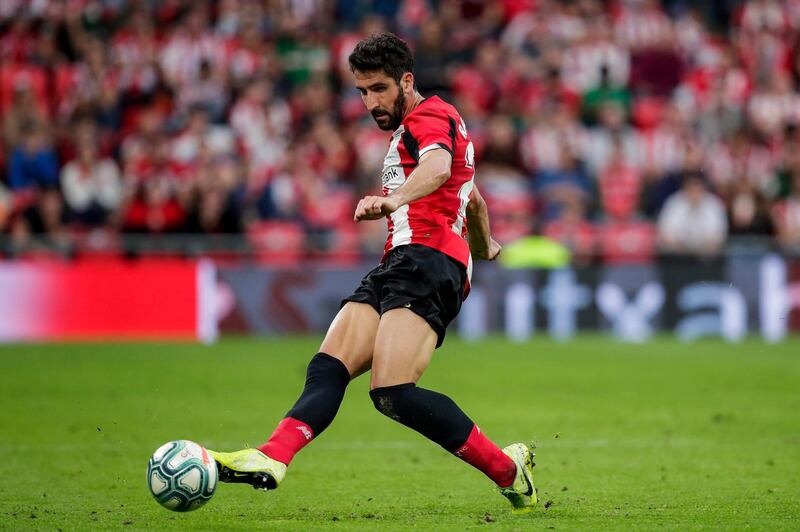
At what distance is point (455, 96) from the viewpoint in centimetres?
1897

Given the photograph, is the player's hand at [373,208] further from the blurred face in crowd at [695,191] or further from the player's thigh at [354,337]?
the blurred face in crowd at [695,191]

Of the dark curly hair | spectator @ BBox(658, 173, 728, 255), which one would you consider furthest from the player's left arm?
spectator @ BBox(658, 173, 728, 255)

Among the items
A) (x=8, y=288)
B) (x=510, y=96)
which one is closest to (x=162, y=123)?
(x=8, y=288)

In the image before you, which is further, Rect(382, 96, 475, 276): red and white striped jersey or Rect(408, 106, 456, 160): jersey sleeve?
Rect(382, 96, 475, 276): red and white striped jersey

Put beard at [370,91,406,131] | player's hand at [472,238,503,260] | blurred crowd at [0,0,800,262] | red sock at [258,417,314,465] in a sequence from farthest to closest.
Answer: blurred crowd at [0,0,800,262]
player's hand at [472,238,503,260]
beard at [370,91,406,131]
red sock at [258,417,314,465]

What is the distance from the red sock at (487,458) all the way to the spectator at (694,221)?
11.6 m

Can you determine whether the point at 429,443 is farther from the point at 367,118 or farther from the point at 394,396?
the point at 367,118

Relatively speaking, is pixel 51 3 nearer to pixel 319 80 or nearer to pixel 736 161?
pixel 319 80

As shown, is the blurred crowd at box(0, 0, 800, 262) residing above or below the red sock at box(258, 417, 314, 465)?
above

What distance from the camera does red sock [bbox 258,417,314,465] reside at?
17.9 ft

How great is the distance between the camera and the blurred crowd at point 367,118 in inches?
662

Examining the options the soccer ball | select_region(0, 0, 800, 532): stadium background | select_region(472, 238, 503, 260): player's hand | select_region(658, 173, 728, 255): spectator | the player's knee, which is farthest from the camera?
select_region(658, 173, 728, 255): spectator

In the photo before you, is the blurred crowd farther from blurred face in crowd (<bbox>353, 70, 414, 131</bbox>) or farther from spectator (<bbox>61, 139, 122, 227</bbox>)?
blurred face in crowd (<bbox>353, 70, 414, 131</bbox>)

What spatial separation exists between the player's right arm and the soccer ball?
1814 mm
